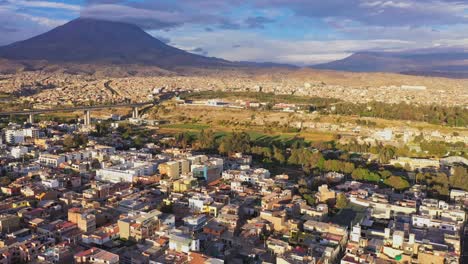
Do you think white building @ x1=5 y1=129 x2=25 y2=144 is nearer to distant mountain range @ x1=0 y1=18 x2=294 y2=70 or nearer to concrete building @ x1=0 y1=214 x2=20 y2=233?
concrete building @ x1=0 y1=214 x2=20 y2=233

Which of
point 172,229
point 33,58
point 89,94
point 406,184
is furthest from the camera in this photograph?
point 33,58

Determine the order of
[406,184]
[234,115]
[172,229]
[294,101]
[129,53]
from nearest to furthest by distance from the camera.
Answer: [172,229] < [406,184] < [234,115] < [294,101] < [129,53]

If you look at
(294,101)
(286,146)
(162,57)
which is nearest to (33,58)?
(162,57)

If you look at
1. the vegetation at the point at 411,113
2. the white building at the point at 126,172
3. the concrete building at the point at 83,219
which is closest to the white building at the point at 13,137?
the white building at the point at 126,172

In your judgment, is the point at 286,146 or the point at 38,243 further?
the point at 286,146

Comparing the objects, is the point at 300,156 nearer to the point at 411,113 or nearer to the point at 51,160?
the point at 51,160

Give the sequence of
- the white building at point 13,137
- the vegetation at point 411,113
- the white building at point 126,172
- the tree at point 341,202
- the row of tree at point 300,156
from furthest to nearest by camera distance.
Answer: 1. the vegetation at point 411,113
2. the white building at point 13,137
3. the row of tree at point 300,156
4. the white building at point 126,172
5. the tree at point 341,202

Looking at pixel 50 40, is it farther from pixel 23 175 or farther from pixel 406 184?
pixel 406 184

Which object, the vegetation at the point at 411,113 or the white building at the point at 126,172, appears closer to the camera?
the white building at the point at 126,172

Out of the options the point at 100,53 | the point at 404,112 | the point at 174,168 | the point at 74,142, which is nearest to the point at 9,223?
the point at 174,168

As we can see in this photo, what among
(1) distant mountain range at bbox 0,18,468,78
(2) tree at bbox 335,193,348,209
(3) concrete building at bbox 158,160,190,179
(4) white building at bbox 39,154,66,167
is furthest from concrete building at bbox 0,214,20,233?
(1) distant mountain range at bbox 0,18,468,78

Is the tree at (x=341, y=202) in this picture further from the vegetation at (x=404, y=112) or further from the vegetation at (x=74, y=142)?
the vegetation at (x=404, y=112)
